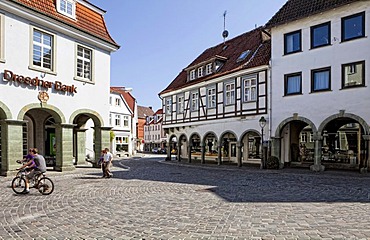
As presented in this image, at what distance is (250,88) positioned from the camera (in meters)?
22.6

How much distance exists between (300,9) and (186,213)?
687 inches

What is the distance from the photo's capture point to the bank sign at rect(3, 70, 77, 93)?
48.1 ft

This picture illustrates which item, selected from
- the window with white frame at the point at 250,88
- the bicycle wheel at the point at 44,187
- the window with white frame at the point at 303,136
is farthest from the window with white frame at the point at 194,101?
the bicycle wheel at the point at 44,187

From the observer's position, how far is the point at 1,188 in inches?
442

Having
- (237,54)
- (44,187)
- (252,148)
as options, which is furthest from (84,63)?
(252,148)

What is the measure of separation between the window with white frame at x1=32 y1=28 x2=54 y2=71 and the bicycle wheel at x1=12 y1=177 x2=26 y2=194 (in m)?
7.66

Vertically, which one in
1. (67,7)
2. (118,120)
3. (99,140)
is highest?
(67,7)

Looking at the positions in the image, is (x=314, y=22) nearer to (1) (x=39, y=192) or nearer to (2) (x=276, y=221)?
(2) (x=276, y=221)

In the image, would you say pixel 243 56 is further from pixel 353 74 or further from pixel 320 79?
pixel 353 74

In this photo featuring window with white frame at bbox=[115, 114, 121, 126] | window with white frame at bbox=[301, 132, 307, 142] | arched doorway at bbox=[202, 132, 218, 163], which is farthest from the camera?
window with white frame at bbox=[115, 114, 121, 126]

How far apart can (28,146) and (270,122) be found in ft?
54.4

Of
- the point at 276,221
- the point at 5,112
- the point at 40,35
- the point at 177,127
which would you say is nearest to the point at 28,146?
the point at 5,112

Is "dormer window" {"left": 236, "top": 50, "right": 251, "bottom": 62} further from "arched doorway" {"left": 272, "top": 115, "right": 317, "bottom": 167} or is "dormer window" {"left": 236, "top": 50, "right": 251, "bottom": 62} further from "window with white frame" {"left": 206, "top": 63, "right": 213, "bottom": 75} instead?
"arched doorway" {"left": 272, "top": 115, "right": 317, "bottom": 167}

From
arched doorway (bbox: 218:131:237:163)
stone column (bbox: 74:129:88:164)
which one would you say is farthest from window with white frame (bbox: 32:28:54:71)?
arched doorway (bbox: 218:131:237:163)
